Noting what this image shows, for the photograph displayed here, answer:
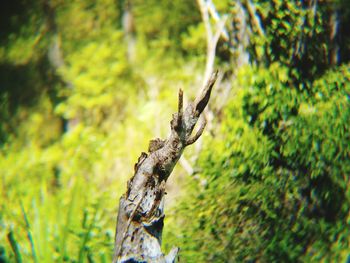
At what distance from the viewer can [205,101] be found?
7.48ft

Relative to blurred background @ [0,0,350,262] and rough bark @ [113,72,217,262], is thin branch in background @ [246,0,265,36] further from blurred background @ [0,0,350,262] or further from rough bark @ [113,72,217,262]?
rough bark @ [113,72,217,262]

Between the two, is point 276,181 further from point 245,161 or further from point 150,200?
point 150,200

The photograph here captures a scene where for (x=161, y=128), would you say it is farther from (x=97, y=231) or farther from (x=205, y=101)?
(x=205, y=101)

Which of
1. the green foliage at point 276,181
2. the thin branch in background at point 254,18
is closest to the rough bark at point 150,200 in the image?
the green foliage at point 276,181

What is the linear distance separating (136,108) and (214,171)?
3.17m

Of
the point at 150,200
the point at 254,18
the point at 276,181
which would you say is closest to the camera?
the point at 150,200

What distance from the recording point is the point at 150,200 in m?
2.23

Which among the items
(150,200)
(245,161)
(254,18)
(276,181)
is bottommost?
(150,200)

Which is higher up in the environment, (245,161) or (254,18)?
(254,18)

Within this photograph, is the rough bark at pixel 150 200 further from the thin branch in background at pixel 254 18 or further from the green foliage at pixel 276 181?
the thin branch in background at pixel 254 18

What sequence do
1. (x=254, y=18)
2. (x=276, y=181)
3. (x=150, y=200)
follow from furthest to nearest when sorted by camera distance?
(x=254, y=18) → (x=276, y=181) → (x=150, y=200)

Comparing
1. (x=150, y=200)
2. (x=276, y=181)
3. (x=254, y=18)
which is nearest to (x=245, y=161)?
(x=276, y=181)

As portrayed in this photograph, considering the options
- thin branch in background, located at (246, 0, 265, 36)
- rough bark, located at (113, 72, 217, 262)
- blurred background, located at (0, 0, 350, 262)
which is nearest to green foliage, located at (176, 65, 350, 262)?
blurred background, located at (0, 0, 350, 262)

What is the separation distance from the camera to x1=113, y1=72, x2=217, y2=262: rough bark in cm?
217
